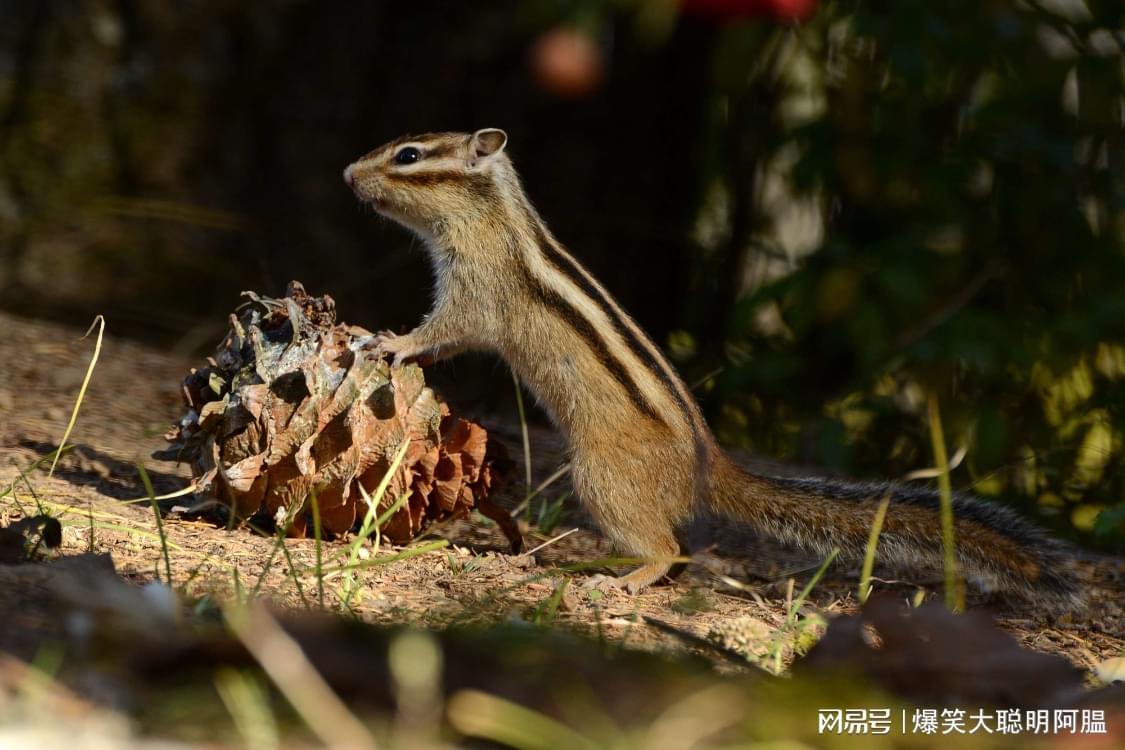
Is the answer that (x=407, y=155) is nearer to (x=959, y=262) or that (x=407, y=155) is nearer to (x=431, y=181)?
(x=431, y=181)

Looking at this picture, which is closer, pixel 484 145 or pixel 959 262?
pixel 484 145

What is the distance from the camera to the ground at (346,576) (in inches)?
93.4

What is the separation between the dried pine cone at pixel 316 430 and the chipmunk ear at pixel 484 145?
3.75 feet

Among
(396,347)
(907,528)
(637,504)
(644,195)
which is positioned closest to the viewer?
(907,528)

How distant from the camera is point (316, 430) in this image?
318 centimetres

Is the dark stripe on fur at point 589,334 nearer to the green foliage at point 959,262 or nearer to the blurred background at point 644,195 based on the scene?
the green foliage at point 959,262

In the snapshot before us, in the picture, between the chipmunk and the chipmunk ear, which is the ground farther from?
the chipmunk ear

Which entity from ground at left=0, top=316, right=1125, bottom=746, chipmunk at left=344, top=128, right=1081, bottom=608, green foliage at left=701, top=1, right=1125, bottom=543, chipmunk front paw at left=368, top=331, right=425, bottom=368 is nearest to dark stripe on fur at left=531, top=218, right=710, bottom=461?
chipmunk at left=344, top=128, right=1081, bottom=608

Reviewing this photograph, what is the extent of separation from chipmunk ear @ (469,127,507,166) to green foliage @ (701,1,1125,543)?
964mm

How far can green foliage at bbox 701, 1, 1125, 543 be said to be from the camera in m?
4.72

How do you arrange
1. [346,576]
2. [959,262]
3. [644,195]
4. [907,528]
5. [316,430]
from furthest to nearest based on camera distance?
1. [644,195]
2. [959,262]
3. [907,528]
4. [316,430]
5. [346,576]

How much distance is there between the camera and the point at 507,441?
4.58m

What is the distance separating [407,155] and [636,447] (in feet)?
4.47

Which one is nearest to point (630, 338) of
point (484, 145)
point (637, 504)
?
point (637, 504)
